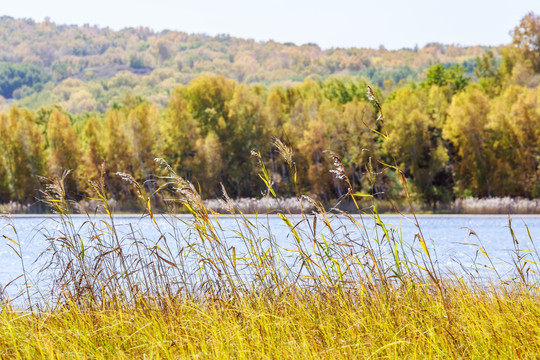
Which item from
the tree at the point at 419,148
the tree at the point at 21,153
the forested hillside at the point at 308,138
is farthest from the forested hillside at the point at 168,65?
the tree at the point at 21,153

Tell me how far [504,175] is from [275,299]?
87.3 ft

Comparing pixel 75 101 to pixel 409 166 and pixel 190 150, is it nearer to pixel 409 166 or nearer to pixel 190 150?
pixel 190 150

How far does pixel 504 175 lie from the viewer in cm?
2784

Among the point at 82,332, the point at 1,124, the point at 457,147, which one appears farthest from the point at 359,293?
the point at 1,124

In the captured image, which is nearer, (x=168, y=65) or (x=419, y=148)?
(x=419, y=148)

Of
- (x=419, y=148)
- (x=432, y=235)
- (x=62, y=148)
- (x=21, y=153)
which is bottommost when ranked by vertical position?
(x=432, y=235)

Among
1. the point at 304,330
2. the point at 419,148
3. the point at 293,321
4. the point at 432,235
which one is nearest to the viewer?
the point at 304,330

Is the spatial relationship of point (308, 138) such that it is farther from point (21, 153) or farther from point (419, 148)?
point (21, 153)

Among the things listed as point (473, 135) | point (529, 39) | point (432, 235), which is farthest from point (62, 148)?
point (529, 39)

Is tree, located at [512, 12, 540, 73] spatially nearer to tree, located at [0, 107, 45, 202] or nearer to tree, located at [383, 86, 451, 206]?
tree, located at [383, 86, 451, 206]

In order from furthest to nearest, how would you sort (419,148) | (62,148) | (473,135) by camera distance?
(62,148), (419,148), (473,135)

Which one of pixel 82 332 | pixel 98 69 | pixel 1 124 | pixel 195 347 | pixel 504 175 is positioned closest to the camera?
pixel 195 347

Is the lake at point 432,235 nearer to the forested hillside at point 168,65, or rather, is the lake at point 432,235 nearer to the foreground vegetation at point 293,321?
the foreground vegetation at point 293,321

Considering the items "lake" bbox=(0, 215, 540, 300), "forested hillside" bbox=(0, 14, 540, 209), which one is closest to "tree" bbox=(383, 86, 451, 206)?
"forested hillside" bbox=(0, 14, 540, 209)
